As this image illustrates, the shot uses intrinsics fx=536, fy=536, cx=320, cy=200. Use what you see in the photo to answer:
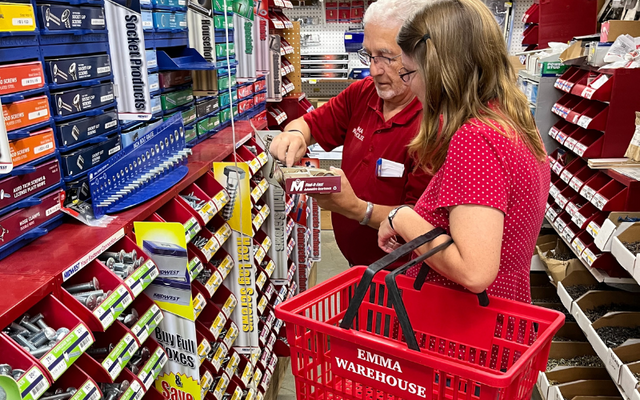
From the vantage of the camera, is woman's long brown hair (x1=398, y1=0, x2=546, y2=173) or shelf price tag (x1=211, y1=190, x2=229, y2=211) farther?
shelf price tag (x1=211, y1=190, x2=229, y2=211)

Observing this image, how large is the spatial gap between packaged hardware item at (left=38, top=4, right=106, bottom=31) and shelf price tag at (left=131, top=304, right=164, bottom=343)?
2.79 ft

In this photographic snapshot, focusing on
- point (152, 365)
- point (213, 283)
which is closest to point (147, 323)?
point (152, 365)

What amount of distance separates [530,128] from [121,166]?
1262 mm

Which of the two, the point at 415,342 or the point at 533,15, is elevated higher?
the point at 533,15

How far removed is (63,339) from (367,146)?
1.35m

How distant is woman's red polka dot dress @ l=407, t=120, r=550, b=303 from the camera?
1160mm

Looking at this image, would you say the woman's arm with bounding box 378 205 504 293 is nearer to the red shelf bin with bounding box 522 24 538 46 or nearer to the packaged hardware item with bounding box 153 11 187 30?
the packaged hardware item with bounding box 153 11 187 30

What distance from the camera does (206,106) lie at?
104 inches

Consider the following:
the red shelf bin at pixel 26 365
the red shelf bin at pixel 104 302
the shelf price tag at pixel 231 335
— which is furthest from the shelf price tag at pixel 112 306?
the shelf price tag at pixel 231 335

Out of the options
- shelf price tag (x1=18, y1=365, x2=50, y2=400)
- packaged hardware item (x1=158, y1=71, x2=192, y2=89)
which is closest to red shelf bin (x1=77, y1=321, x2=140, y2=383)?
shelf price tag (x1=18, y1=365, x2=50, y2=400)

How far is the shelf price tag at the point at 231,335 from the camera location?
2359mm

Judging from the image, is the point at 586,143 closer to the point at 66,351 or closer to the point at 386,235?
the point at 386,235

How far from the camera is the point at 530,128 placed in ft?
4.25

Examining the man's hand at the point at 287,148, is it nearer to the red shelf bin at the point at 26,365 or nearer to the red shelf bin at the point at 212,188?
the red shelf bin at the point at 212,188
